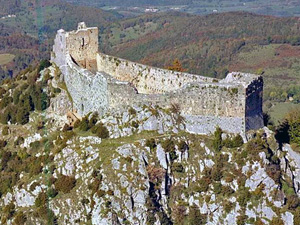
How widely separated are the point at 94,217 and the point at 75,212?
1.61 meters

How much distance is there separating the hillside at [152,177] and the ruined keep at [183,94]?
69 centimetres

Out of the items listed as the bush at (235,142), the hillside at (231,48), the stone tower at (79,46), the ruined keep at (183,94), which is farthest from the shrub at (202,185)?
the hillside at (231,48)

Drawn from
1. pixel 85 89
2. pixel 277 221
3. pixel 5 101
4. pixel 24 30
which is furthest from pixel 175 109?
pixel 24 30

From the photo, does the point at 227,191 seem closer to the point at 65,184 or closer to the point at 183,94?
the point at 183,94

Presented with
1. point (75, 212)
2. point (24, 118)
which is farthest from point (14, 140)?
point (75, 212)

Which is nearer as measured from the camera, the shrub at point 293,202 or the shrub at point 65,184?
the shrub at point 293,202

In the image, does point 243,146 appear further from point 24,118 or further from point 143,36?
point 143,36

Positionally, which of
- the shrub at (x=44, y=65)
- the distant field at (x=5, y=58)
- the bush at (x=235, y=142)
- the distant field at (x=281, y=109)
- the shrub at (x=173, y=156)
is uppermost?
the shrub at (x=44, y=65)

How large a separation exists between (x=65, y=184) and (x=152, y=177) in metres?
5.68

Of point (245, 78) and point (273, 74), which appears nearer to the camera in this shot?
point (245, 78)

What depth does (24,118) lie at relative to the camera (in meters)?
47.9

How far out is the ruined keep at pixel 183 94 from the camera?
126ft

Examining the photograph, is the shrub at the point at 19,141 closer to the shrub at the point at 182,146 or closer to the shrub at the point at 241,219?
the shrub at the point at 182,146

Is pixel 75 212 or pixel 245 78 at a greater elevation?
pixel 245 78
